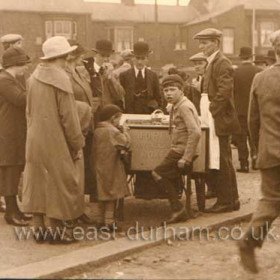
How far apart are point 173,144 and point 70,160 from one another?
4.42 feet

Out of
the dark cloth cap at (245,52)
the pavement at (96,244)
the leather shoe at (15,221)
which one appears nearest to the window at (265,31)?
the dark cloth cap at (245,52)

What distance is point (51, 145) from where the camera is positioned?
718 cm

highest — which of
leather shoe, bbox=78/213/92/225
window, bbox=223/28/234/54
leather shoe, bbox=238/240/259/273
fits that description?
window, bbox=223/28/234/54

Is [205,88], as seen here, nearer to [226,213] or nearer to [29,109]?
[226,213]

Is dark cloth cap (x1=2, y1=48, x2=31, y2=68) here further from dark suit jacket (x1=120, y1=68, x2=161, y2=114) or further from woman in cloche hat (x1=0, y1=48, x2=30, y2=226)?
dark suit jacket (x1=120, y1=68, x2=161, y2=114)

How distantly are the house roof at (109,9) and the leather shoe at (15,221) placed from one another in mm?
40867

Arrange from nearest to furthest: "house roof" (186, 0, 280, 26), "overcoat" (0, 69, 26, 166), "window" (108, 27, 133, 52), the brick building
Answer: "overcoat" (0, 69, 26, 166), "window" (108, 27, 133, 52), the brick building, "house roof" (186, 0, 280, 26)

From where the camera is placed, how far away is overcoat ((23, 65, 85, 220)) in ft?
23.4

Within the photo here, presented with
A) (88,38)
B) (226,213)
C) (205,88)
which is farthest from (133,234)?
(88,38)

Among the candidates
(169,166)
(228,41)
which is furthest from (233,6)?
(169,166)

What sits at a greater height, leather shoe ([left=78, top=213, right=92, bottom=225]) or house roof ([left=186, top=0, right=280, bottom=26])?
house roof ([left=186, top=0, right=280, bottom=26])

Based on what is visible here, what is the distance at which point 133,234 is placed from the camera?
25.4 feet

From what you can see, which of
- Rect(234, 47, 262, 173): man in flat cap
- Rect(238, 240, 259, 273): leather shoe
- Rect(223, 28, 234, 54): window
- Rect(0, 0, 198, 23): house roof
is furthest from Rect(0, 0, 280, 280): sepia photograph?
Rect(223, 28, 234, 54): window

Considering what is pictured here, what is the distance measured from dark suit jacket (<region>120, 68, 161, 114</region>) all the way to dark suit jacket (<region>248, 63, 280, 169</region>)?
14.3 feet
